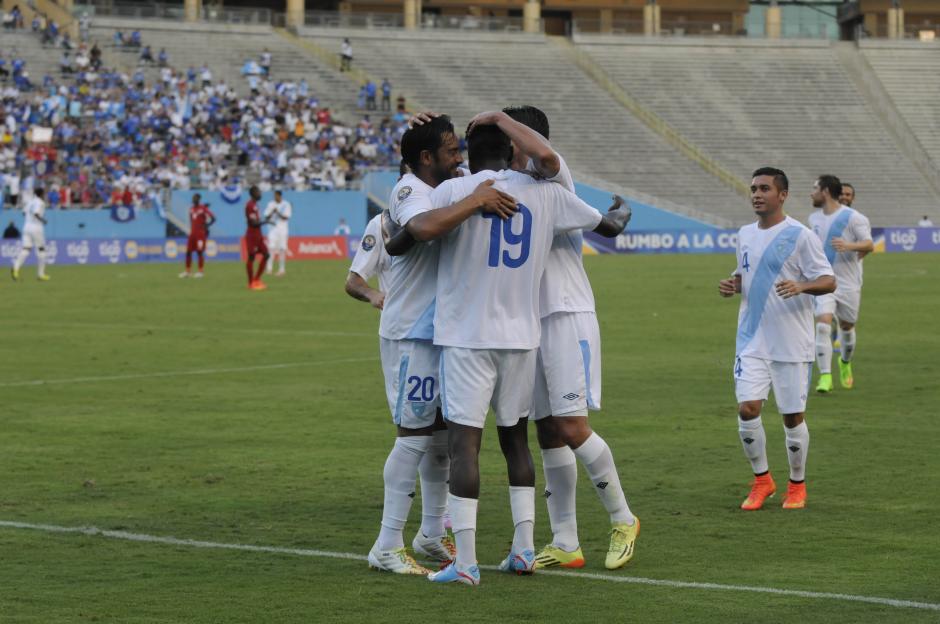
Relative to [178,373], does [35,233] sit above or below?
above

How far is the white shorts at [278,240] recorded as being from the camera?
41125mm

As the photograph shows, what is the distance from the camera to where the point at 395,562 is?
8062 mm

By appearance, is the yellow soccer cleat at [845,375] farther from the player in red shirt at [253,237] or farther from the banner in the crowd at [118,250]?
the banner in the crowd at [118,250]

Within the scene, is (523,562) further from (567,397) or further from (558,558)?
(567,397)

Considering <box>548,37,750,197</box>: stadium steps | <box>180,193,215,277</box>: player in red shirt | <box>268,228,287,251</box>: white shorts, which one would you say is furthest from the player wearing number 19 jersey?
<box>548,37,750,197</box>: stadium steps

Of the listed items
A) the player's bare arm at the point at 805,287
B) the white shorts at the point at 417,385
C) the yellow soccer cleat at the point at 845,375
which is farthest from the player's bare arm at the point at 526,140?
the yellow soccer cleat at the point at 845,375

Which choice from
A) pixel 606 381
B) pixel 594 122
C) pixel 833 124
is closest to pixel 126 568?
pixel 606 381

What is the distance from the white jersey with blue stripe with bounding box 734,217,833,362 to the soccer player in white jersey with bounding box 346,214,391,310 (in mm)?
2612

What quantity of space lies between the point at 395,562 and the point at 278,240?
33680 mm

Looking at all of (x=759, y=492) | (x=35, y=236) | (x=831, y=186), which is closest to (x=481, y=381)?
(x=759, y=492)

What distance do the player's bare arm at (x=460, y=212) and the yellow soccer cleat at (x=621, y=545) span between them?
1852 millimetres

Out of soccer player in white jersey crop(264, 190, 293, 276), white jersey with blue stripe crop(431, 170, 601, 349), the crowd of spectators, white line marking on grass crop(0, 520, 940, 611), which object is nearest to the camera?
white line marking on grass crop(0, 520, 940, 611)

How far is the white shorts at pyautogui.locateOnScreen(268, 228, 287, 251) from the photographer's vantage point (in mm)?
41125

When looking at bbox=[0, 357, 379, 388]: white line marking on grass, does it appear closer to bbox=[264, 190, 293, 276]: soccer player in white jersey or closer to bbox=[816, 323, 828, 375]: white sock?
bbox=[816, 323, 828, 375]: white sock
